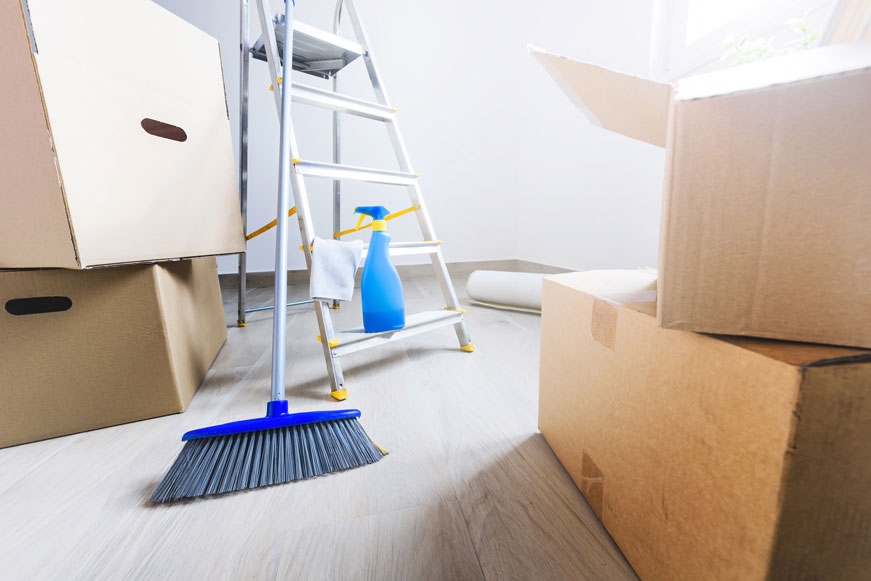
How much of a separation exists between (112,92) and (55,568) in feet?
2.38

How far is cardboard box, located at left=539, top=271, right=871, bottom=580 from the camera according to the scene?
0.23 meters

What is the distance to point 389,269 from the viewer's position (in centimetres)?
90

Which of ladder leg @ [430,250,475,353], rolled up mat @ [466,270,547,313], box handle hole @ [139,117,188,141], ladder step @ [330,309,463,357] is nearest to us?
box handle hole @ [139,117,188,141]

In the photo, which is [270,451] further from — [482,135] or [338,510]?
[482,135]

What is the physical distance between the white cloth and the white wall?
3.56 ft

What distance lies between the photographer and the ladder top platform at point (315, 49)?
3.16ft

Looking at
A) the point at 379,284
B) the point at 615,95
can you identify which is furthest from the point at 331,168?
the point at 615,95

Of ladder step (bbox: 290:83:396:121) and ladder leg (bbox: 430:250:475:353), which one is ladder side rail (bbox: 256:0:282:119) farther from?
ladder leg (bbox: 430:250:475:353)

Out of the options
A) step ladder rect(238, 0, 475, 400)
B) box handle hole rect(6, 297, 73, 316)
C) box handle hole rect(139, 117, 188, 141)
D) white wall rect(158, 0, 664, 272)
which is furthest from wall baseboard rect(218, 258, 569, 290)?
box handle hole rect(6, 297, 73, 316)

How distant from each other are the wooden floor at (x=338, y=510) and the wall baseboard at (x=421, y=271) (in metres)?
1.27

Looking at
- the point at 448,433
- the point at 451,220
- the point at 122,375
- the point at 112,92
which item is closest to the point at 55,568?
the point at 122,375

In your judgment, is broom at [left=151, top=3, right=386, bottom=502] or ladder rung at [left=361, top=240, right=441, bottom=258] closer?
broom at [left=151, top=3, right=386, bottom=502]

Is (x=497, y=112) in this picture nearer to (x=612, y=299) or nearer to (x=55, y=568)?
(x=612, y=299)

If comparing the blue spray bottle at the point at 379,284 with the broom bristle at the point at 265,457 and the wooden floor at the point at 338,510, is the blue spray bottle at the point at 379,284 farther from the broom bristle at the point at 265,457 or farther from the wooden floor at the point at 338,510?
the broom bristle at the point at 265,457
